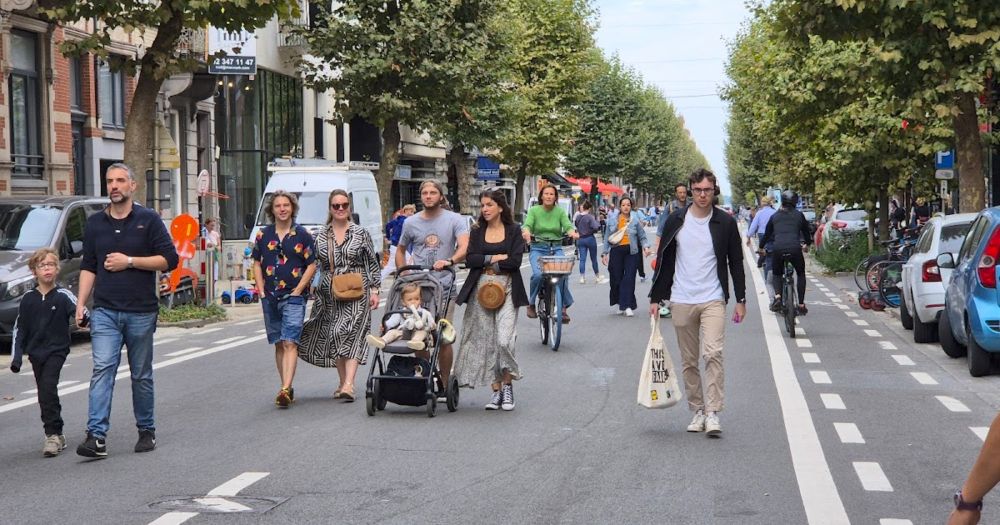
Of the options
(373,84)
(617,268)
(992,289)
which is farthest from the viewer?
(373,84)

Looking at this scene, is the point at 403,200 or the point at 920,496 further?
the point at 403,200

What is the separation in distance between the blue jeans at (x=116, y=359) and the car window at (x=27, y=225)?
27.5 feet

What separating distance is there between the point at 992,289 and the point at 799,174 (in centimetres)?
2867

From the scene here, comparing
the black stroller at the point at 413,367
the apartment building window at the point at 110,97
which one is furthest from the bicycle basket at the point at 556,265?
the apartment building window at the point at 110,97

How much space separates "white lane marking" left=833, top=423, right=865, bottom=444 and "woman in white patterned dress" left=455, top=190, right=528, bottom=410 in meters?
2.34

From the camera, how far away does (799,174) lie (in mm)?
41031

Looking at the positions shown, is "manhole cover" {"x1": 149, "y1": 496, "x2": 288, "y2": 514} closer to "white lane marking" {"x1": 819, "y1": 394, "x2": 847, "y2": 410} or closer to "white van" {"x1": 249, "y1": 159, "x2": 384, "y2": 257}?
"white lane marking" {"x1": 819, "y1": 394, "x2": 847, "y2": 410}

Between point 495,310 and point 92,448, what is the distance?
3.28m

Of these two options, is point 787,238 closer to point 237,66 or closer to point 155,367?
point 155,367

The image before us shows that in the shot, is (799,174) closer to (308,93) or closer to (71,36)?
(308,93)

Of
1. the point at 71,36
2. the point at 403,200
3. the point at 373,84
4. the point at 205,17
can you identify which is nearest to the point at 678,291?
the point at 205,17

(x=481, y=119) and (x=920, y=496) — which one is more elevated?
Answer: (x=481, y=119)

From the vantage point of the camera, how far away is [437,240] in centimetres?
1097

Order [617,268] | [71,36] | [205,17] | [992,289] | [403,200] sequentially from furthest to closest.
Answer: [403,200], [71,36], [617,268], [205,17], [992,289]
